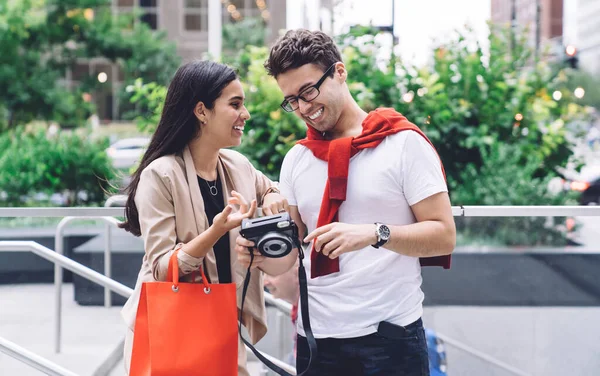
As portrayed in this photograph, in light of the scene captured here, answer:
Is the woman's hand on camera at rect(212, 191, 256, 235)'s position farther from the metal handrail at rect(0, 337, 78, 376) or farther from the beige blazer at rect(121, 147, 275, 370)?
the metal handrail at rect(0, 337, 78, 376)

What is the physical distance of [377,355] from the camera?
2.02 meters

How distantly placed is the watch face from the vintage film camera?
9.6 inches

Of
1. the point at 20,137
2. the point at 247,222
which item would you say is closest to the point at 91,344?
the point at 247,222

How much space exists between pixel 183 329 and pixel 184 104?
71 centimetres

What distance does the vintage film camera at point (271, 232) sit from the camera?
1.91 m

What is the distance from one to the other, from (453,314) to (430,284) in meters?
0.38

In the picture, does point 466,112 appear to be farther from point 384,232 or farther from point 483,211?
point 384,232

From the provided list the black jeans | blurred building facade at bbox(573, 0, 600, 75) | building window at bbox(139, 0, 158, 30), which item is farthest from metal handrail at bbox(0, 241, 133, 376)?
building window at bbox(139, 0, 158, 30)

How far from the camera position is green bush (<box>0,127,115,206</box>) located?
8.02 meters

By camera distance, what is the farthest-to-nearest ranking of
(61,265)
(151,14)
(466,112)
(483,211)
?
(151,14)
(466,112)
(61,265)
(483,211)

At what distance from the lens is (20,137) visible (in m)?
9.43

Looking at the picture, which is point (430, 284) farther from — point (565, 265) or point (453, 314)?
point (565, 265)

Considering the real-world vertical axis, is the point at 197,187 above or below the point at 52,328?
above

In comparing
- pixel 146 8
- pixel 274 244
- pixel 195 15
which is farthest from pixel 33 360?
pixel 146 8
